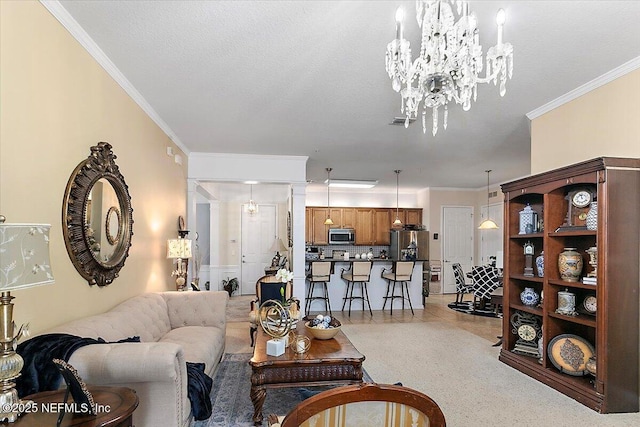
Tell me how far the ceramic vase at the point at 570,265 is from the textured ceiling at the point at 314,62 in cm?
152

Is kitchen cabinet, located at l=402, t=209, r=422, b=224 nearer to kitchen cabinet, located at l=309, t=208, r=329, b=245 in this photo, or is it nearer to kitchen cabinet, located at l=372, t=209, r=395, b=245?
kitchen cabinet, located at l=372, t=209, r=395, b=245

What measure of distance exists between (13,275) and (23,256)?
73 millimetres

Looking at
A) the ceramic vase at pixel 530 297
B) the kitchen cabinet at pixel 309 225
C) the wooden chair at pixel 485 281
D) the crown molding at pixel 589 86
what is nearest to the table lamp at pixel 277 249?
the kitchen cabinet at pixel 309 225

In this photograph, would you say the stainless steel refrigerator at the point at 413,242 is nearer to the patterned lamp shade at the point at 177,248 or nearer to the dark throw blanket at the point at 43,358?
the patterned lamp shade at the point at 177,248

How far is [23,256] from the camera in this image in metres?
1.33

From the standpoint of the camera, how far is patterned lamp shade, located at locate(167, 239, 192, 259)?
4.43 metres

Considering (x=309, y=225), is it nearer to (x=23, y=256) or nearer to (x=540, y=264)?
(x=540, y=264)

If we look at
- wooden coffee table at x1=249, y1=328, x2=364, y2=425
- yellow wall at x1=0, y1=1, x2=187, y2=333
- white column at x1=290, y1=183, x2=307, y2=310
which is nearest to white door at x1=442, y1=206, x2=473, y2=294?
white column at x1=290, y1=183, x2=307, y2=310

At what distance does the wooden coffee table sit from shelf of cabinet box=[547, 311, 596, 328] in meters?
1.93

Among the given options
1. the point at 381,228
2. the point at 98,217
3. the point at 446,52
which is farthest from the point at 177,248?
the point at 381,228

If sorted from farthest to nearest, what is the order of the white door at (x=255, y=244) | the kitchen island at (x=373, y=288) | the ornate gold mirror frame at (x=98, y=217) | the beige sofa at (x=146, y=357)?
the white door at (x=255, y=244), the kitchen island at (x=373, y=288), the ornate gold mirror frame at (x=98, y=217), the beige sofa at (x=146, y=357)

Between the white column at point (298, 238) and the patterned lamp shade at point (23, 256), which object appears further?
the white column at point (298, 238)

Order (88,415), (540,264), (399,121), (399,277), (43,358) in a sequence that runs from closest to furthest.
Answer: (88,415) < (43,358) < (540,264) < (399,121) < (399,277)

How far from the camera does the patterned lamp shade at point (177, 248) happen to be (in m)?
4.43
